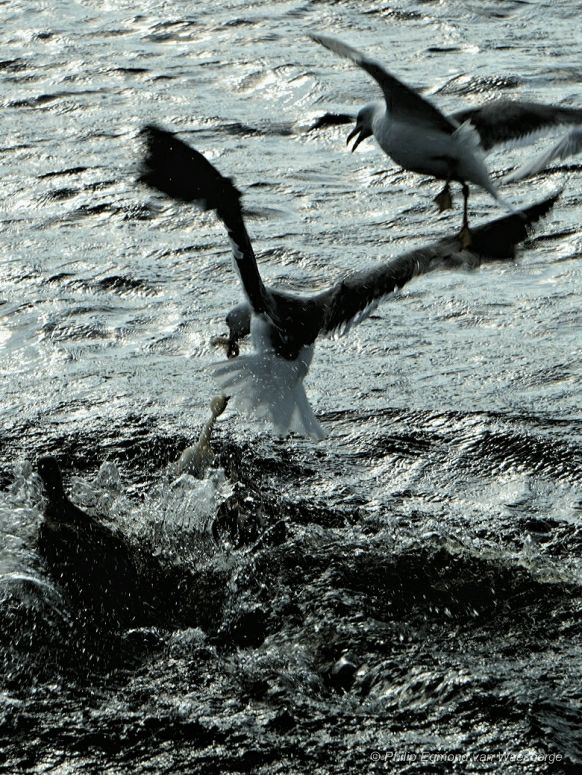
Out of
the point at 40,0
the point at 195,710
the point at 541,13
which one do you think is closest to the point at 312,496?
the point at 195,710

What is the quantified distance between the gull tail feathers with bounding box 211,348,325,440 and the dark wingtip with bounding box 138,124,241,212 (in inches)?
40.7

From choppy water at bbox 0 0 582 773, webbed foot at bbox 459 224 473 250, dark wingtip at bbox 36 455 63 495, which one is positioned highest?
webbed foot at bbox 459 224 473 250

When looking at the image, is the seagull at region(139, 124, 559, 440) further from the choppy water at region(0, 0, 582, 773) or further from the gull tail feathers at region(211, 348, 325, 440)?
the choppy water at region(0, 0, 582, 773)

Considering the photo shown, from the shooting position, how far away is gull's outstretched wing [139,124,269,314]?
19.1 ft

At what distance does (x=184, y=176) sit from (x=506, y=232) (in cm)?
179

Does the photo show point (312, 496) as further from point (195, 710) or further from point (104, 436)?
point (195, 710)

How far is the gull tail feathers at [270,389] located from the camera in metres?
6.65

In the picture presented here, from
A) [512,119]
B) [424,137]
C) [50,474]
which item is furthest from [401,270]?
[50,474]

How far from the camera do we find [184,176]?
585cm

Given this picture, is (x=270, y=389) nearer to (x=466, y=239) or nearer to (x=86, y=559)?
(x=466, y=239)

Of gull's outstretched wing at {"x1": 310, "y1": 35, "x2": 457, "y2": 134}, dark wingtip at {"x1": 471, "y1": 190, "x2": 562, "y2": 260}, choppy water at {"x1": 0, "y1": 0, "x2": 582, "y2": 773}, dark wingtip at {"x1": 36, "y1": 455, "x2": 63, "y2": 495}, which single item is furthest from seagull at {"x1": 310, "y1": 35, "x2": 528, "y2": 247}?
dark wingtip at {"x1": 36, "y1": 455, "x2": 63, "y2": 495}

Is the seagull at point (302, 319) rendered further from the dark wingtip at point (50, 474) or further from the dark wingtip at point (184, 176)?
the dark wingtip at point (50, 474)

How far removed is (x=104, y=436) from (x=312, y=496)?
1203mm

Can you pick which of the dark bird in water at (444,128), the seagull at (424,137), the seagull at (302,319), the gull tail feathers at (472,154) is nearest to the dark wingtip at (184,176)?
the seagull at (302,319)
